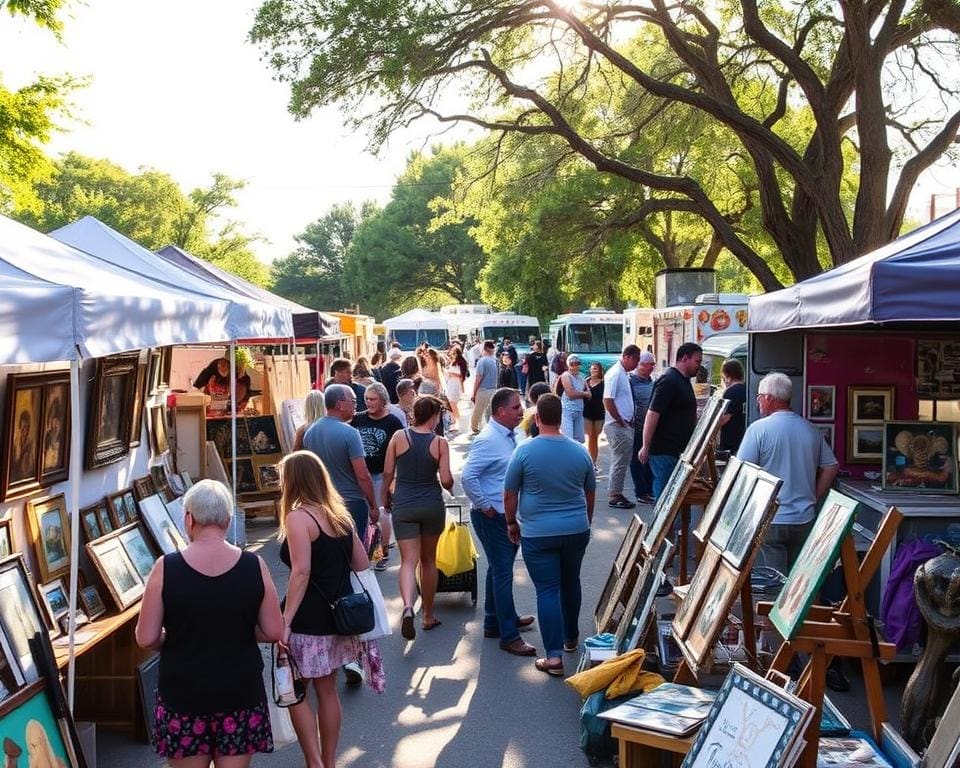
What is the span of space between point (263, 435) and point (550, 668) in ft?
21.8

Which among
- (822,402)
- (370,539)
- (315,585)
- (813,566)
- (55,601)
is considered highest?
(822,402)

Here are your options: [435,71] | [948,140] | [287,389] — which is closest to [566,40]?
[435,71]

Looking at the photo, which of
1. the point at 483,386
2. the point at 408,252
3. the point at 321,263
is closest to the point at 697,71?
the point at 483,386

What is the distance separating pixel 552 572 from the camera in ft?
22.8

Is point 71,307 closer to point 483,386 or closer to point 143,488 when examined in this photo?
point 143,488

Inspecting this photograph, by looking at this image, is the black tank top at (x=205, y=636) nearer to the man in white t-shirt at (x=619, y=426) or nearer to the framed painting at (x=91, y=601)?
the framed painting at (x=91, y=601)

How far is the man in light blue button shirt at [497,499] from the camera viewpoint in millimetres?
7523

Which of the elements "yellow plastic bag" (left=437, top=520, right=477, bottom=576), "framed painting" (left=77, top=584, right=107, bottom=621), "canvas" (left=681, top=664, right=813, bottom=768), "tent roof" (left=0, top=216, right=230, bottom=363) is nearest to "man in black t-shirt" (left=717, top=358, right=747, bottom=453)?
"yellow plastic bag" (left=437, top=520, right=477, bottom=576)

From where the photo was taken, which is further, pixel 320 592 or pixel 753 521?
pixel 320 592

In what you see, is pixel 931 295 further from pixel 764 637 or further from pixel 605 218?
pixel 605 218

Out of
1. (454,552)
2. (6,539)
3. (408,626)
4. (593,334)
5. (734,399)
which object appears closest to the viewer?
(6,539)

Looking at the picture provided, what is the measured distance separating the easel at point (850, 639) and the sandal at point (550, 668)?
2.53 m

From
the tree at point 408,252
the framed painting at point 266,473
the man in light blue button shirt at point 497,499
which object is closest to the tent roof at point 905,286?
the man in light blue button shirt at point 497,499

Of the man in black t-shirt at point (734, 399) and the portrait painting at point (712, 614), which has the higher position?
the man in black t-shirt at point (734, 399)
